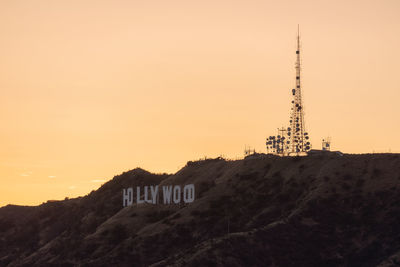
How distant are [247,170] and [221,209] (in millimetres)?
13558

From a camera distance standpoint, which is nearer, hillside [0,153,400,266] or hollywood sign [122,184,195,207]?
hillside [0,153,400,266]

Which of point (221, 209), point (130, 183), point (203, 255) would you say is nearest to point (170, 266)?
point (203, 255)

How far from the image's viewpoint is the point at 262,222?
120938mm

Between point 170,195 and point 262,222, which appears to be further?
point 170,195

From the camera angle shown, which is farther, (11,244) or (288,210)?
(11,244)

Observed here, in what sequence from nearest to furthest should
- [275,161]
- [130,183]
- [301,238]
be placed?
1. [301,238]
2. [275,161]
3. [130,183]

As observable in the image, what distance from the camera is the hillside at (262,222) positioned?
104500 mm

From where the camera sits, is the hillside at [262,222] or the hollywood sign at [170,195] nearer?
the hillside at [262,222]

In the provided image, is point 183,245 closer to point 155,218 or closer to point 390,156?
point 155,218

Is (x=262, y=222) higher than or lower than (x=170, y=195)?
lower

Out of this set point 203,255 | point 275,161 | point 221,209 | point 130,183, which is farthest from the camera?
point 130,183

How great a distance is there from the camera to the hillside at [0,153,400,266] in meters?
104

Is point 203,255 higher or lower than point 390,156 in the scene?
lower

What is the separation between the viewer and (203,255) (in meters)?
100
